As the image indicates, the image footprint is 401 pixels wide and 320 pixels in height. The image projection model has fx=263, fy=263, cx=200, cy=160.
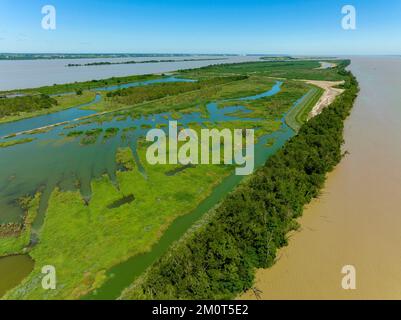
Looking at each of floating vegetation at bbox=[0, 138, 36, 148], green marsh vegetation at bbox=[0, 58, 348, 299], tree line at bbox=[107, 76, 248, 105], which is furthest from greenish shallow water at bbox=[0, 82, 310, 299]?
tree line at bbox=[107, 76, 248, 105]

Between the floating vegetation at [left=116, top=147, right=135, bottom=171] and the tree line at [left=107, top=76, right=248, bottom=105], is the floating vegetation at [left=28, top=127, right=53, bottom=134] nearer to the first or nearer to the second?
the floating vegetation at [left=116, top=147, right=135, bottom=171]

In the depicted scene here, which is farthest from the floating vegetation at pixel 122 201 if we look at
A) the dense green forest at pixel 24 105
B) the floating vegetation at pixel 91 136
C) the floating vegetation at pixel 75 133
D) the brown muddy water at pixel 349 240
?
the dense green forest at pixel 24 105

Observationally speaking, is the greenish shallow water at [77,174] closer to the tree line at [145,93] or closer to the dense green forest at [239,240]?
the dense green forest at [239,240]

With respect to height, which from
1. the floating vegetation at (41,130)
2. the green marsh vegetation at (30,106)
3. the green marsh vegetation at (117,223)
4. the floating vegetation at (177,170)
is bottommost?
the green marsh vegetation at (117,223)

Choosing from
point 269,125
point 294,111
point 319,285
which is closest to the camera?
point 319,285

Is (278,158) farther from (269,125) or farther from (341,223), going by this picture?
(269,125)
